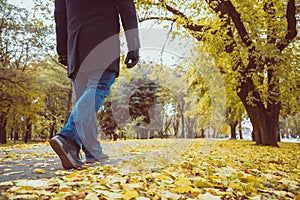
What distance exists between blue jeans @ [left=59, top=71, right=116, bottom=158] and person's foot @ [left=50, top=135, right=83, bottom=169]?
1.8 inches

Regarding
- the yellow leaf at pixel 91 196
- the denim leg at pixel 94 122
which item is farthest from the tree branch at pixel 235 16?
the yellow leaf at pixel 91 196

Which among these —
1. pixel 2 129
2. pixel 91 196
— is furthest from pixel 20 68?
pixel 91 196

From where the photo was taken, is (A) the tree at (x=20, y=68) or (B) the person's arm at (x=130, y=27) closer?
(B) the person's arm at (x=130, y=27)

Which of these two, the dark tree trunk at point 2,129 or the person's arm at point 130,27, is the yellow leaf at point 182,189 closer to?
the person's arm at point 130,27

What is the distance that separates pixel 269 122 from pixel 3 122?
57.0 feet

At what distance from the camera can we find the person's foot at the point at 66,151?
191cm

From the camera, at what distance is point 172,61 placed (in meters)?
9.51

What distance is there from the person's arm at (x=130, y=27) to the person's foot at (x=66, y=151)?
2.75 feet

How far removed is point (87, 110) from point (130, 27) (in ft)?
2.55

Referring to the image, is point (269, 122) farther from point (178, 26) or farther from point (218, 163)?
point (218, 163)

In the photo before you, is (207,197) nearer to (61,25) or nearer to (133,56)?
(133,56)

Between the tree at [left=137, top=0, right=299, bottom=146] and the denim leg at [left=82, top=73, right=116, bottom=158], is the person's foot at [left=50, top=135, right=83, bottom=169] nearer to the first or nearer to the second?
the denim leg at [left=82, top=73, right=116, bottom=158]

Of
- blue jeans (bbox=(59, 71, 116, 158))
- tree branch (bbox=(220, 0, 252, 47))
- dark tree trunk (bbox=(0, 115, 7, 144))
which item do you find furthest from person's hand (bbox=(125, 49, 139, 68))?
dark tree trunk (bbox=(0, 115, 7, 144))

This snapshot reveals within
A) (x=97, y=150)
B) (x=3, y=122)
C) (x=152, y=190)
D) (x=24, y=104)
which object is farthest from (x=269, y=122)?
(x=3, y=122)
